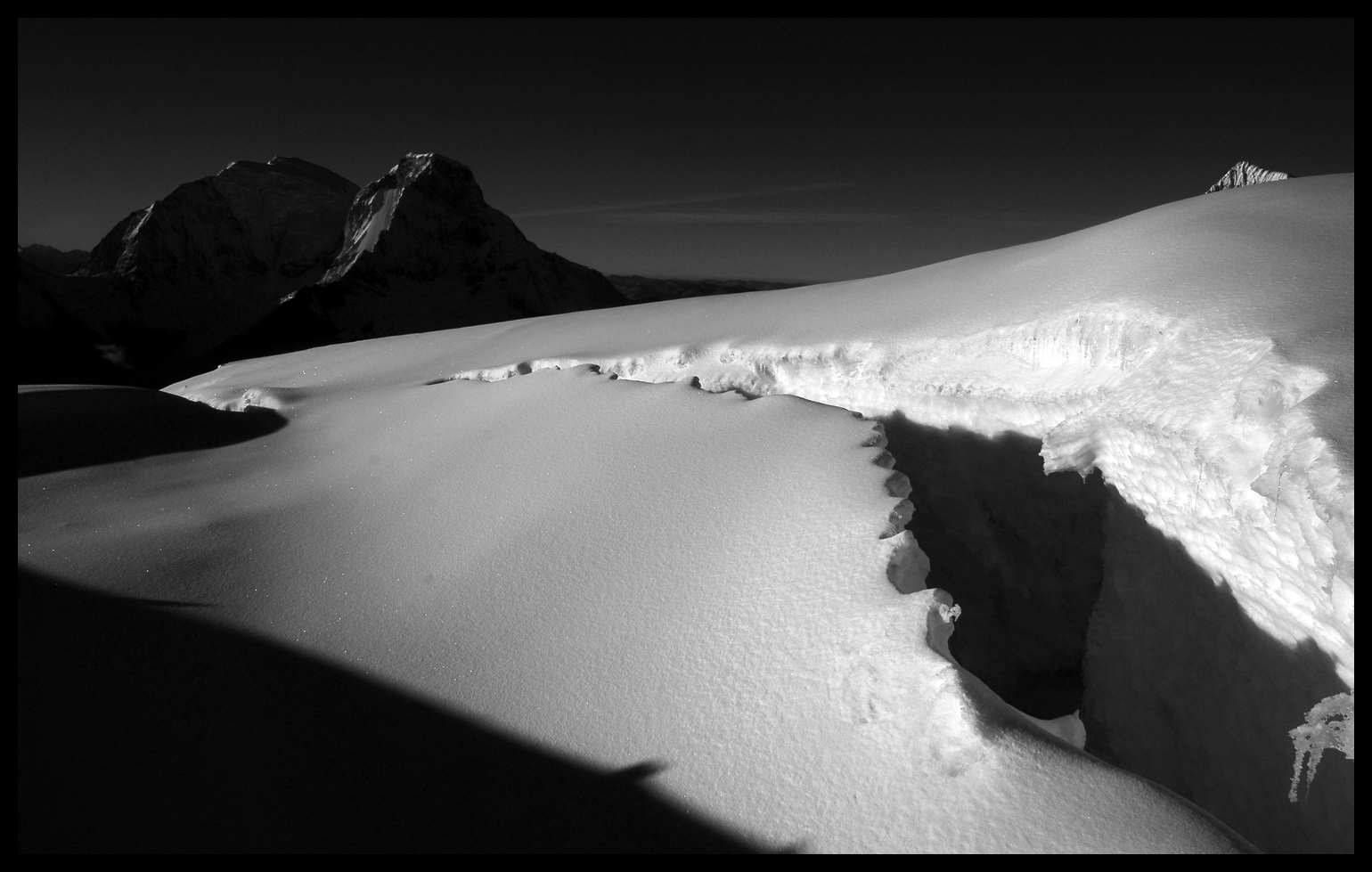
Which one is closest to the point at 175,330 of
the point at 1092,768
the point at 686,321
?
the point at 686,321

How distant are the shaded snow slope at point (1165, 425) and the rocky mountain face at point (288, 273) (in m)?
79.7

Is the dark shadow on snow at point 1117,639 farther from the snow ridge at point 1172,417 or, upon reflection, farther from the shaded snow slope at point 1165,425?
the snow ridge at point 1172,417

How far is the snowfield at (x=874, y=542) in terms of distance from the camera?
7.00 feet

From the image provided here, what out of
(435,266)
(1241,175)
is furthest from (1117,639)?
(435,266)

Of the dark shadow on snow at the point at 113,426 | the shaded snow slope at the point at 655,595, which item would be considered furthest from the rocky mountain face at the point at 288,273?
the shaded snow slope at the point at 655,595

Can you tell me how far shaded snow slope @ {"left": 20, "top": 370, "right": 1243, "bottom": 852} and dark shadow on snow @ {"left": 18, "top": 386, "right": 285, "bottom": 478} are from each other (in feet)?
0.82

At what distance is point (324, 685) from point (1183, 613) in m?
4.10

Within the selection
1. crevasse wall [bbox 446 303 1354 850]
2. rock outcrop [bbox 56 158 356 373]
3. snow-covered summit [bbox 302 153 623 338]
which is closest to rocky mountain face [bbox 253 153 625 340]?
snow-covered summit [bbox 302 153 623 338]

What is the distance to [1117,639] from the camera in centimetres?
426

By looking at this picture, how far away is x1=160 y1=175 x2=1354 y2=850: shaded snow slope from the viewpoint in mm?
2736

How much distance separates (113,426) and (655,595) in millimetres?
5022

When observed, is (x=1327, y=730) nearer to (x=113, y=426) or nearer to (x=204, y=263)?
(x=113, y=426)

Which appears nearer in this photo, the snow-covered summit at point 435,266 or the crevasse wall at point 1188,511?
the crevasse wall at point 1188,511

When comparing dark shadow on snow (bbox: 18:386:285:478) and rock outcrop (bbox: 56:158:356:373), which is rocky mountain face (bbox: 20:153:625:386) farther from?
dark shadow on snow (bbox: 18:386:285:478)
